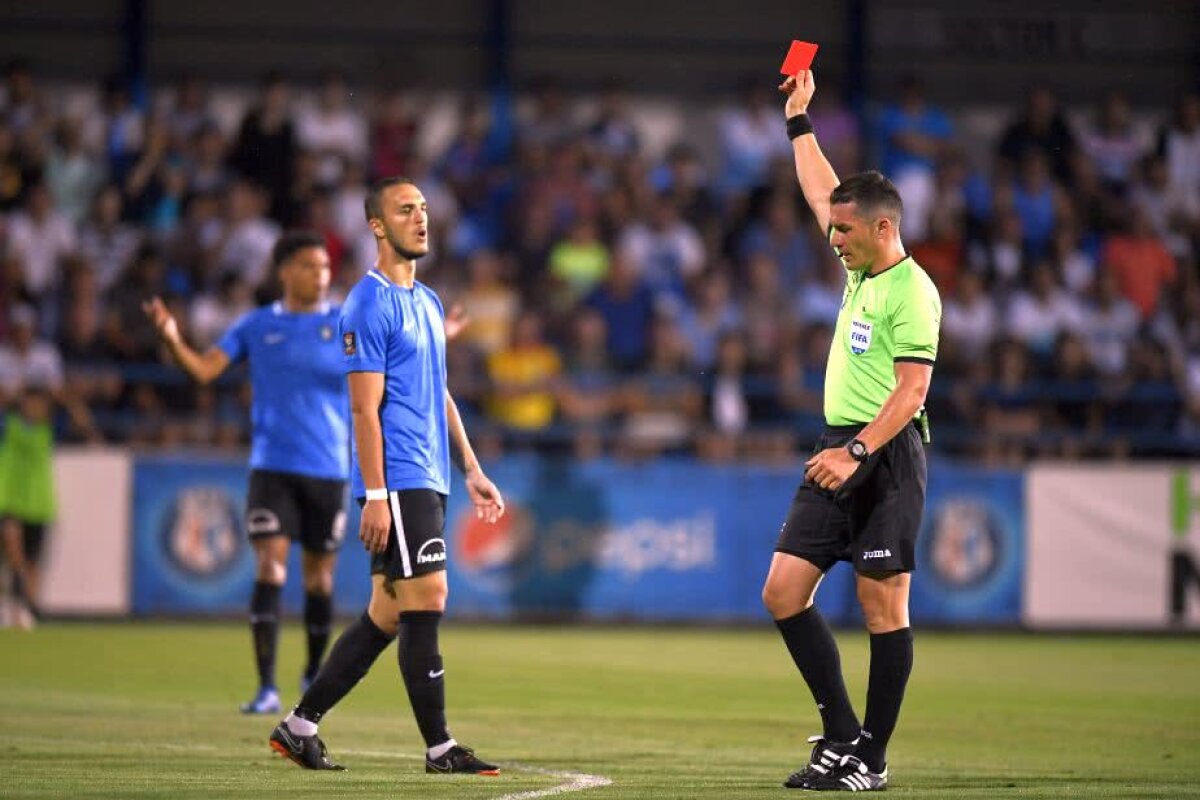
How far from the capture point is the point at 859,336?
26.9 ft

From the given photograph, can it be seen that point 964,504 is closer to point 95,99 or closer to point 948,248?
point 948,248

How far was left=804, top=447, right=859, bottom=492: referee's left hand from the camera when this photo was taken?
7852mm

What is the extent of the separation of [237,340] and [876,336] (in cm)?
491

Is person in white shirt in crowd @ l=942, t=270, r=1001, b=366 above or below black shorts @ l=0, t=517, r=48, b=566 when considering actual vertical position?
above

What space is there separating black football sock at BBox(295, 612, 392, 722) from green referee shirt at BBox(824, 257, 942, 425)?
7.09 ft

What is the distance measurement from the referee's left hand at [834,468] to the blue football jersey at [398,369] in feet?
5.41

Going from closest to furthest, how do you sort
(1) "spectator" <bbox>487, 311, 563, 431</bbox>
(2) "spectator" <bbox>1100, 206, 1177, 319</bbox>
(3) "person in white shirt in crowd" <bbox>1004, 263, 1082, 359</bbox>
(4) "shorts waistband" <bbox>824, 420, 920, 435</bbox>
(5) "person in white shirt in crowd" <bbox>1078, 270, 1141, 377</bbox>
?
1. (4) "shorts waistband" <bbox>824, 420, 920, 435</bbox>
2. (1) "spectator" <bbox>487, 311, 563, 431</bbox>
3. (5) "person in white shirt in crowd" <bbox>1078, 270, 1141, 377</bbox>
4. (3) "person in white shirt in crowd" <bbox>1004, 263, 1082, 359</bbox>
5. (2) "spectator" <bbox>1100, 206, 1177, 319</bbox>

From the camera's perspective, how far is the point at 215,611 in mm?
18500

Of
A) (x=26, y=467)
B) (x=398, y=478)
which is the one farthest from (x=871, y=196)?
(x=26, y=467)

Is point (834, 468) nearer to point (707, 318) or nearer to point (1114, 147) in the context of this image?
point (707, 318)

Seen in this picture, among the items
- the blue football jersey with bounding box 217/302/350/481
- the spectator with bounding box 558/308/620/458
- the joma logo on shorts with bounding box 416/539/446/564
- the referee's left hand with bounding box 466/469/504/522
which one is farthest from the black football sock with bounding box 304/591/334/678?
the spectator with bounding box 558/308/620/458

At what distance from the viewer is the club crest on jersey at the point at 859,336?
8172 mm

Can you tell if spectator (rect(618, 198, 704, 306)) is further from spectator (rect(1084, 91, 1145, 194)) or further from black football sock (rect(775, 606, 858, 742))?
black football sock (rect(775, 606, 858, 742))

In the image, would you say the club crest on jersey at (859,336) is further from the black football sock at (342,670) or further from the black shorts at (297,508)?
the black shorts at (297,508)
